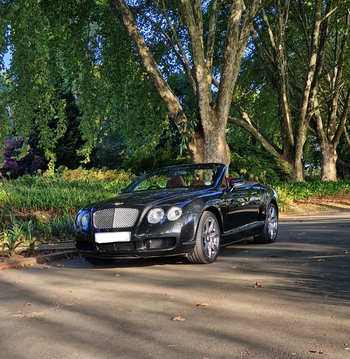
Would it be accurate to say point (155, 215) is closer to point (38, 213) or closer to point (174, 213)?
point (174, 213)

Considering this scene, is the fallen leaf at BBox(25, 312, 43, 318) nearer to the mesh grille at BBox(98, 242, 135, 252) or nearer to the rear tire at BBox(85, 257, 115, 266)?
the mesh grille at BBox(98, 242, 135, 252)

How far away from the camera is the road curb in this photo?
801 centimetres

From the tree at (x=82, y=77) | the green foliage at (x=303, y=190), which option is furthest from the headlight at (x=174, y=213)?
the green foliage at (x=303, y=190)

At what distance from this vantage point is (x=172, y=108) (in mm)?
15773

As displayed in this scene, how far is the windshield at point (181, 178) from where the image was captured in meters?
8.65

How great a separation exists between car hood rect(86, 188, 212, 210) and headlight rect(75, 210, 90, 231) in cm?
15

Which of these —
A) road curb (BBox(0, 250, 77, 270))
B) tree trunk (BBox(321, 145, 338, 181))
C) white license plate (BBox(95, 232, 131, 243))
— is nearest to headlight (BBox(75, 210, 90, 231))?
white license plate (BBox(95, 232, 131, 243))

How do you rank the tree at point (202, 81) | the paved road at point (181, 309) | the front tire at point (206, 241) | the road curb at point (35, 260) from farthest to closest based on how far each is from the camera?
the tree at point (202, 81), the road curb at point (35, 260), the front tire at point (206, 241), the paved road at point (181, 309)

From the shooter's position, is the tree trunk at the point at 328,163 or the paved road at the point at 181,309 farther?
the tree trunk at the point at 328,163

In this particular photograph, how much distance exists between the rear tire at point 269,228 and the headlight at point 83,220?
3.49 metres

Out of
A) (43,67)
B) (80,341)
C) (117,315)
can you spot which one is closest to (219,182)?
(117,315)

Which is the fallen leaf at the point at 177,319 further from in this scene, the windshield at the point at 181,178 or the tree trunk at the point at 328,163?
the tree trunk at the point at 328,163

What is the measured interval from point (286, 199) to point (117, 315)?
15.6m

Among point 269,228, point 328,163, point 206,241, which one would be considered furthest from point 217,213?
point 328,163
